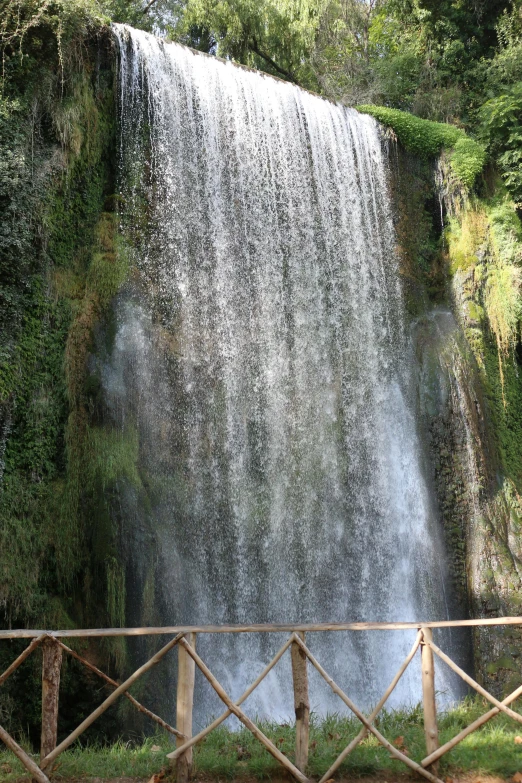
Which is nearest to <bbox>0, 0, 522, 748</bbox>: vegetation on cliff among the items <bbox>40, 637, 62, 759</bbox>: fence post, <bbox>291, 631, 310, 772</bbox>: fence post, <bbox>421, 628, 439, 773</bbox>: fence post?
<bbox>40, 637, 62, 759</bbox>: fence post

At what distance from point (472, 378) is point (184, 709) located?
28.5 ft

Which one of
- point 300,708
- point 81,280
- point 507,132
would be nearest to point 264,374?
point 81,280

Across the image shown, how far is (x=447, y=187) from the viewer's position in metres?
13.5

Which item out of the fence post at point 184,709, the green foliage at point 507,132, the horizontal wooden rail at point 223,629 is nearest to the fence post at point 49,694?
the horizontal wooden rail at point 223,629

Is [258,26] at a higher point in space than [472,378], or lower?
higher

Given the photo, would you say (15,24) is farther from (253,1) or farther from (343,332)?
(253,1)

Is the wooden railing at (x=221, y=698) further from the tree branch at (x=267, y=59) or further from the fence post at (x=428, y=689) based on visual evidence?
the tree branch at (x=267, y=59)

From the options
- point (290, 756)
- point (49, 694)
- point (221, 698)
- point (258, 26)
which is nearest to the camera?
point (221, 698)

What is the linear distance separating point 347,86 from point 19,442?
46.9 feet

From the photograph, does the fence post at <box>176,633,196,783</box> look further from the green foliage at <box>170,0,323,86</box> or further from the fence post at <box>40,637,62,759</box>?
the green foliage at <box>170,0,323,86</box>

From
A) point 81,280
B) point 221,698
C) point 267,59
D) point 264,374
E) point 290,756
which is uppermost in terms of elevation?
point 267,59

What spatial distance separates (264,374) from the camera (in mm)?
10750

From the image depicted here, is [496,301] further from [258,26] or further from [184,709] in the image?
[258,26]

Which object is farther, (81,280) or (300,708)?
→ (81,280)
